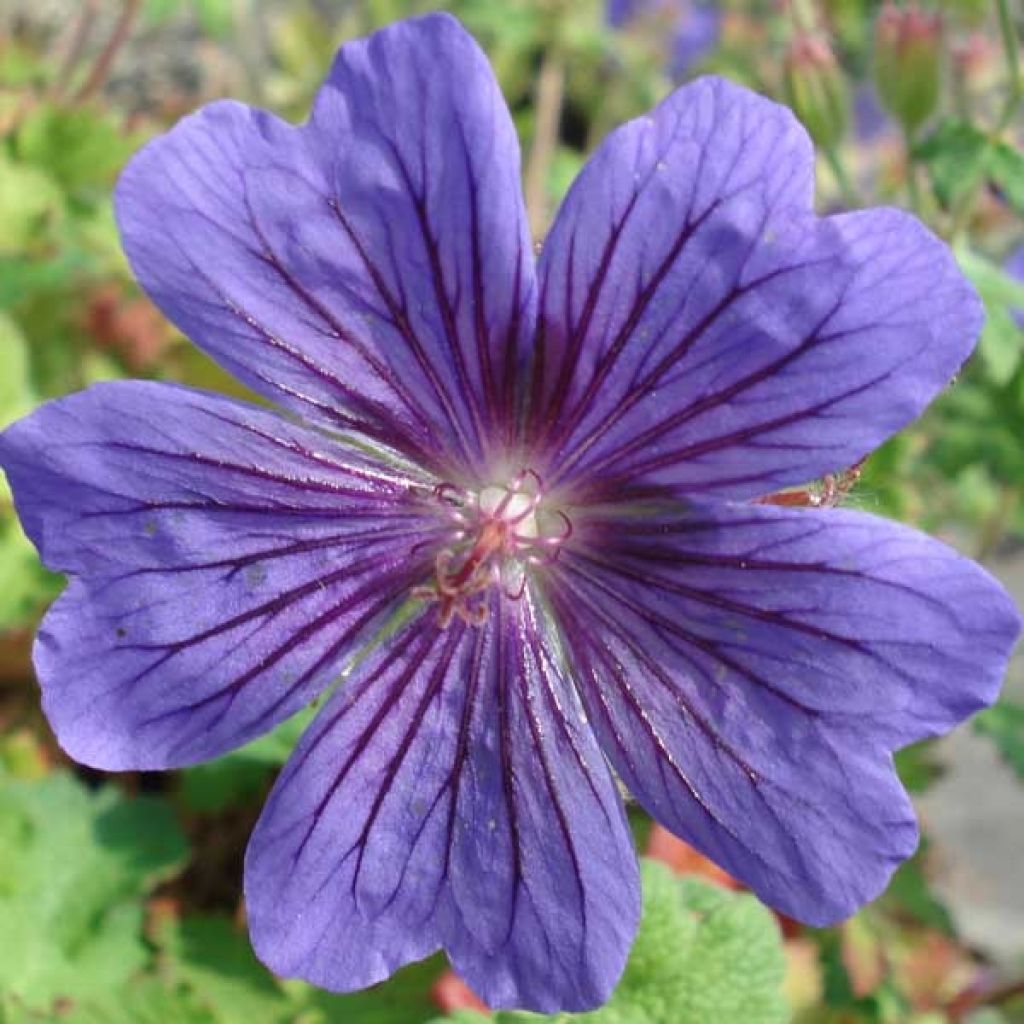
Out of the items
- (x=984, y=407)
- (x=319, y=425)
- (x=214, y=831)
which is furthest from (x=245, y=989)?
(x=984, y=407)

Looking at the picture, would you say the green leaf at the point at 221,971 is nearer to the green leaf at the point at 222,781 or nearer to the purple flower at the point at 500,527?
the green leaf at the point at 222,781

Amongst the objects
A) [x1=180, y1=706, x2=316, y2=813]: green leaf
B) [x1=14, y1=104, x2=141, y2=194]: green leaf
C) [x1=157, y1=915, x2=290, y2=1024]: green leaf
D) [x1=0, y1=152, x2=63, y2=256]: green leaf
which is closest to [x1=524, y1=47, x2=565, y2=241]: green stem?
[x1=14, y1=104, x2=141, y2=194]: green leaf

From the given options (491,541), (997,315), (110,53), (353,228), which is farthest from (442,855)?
(110,53)

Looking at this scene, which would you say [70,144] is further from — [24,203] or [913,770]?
[913,770]

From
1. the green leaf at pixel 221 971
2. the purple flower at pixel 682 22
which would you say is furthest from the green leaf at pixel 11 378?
the purple flower at pixel 682 22

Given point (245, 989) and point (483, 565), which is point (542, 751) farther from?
point (245, 989)

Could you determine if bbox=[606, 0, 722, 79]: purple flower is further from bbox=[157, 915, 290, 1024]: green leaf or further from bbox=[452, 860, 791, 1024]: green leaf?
bbox=[452, 860, 791, 1024]: green leaf

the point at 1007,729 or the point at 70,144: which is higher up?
the point at 70,144
